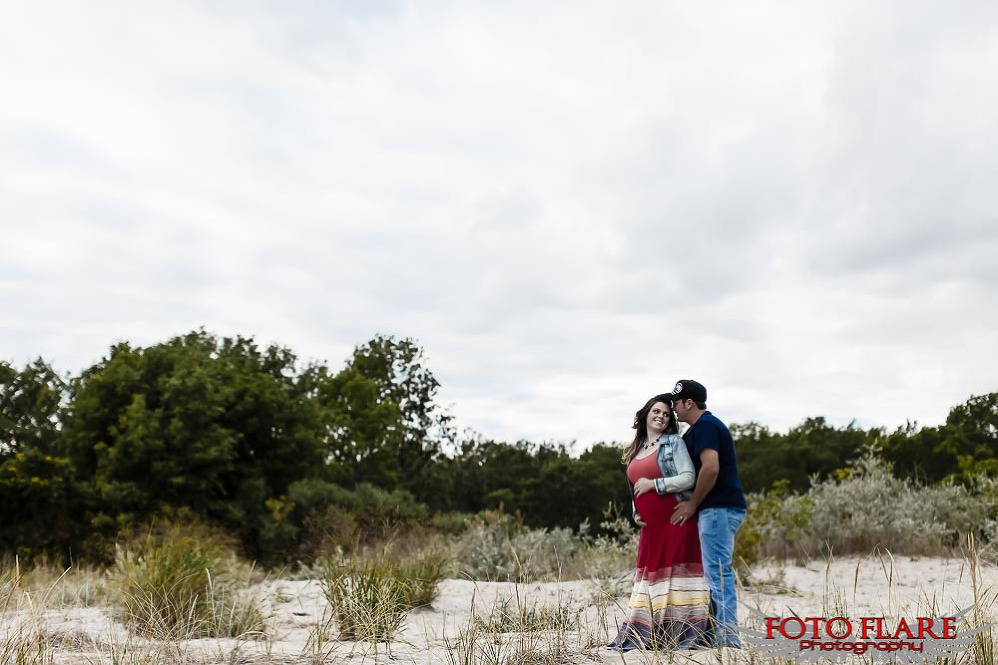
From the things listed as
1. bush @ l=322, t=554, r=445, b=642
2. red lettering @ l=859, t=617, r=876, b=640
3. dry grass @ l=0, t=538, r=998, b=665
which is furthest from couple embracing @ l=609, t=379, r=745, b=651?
bush @ l=322, t=554, r=445, b=642

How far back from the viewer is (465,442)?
2794 cm

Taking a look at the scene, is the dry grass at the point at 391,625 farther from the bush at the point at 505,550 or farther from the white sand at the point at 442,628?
the bush at the point at 505,550

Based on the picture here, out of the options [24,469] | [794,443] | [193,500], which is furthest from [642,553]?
[794,443]

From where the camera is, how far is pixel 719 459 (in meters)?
5.72

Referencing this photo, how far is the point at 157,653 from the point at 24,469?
1654cm

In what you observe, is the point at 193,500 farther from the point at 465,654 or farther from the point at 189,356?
the point at 465,654

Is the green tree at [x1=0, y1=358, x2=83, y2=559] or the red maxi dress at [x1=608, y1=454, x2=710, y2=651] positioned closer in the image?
the red maxi dress at [x1=608, y1=454, x2=710, y2=651]

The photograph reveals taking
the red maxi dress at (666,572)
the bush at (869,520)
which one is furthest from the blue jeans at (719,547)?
the bush at (869,520)

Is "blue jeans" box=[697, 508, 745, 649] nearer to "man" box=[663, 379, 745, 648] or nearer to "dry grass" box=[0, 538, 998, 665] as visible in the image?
"man" box=[663, 379, 745, 648]

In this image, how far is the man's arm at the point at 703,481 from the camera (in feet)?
18.3

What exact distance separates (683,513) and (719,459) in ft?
1.40

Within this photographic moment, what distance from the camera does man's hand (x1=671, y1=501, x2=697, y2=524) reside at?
570cm

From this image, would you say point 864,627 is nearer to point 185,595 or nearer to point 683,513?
point 683,513

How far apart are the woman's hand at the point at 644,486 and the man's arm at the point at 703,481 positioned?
242 millimetres
